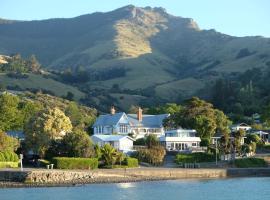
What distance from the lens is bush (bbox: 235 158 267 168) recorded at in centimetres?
9225

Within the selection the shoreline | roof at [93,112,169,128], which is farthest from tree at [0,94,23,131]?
the shoreline

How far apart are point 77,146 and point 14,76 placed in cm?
11554

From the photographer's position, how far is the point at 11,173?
71125 mm

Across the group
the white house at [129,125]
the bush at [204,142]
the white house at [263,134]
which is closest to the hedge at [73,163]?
the bush at [204,142]

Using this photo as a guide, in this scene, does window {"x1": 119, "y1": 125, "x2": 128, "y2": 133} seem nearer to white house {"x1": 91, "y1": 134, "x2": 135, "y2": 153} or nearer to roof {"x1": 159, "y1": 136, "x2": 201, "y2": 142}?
roof {"x1": 159, "y1": 136, "x2": 201, "y2": 142}

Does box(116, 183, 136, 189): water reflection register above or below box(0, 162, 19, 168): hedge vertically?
below

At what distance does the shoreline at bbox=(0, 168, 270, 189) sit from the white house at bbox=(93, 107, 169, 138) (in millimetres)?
25895

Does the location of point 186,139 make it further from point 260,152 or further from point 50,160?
point 50,160

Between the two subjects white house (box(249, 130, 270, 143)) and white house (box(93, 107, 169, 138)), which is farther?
white house (box(249, 130, 270, 143))

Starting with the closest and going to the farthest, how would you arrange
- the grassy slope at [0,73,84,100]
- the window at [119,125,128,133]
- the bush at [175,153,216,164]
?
the bush at [175,153,216,164] → the window at [119,125,128,133] → the grassy slope at [0,73,84,100]

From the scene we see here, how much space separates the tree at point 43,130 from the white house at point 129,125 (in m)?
A: 23.7

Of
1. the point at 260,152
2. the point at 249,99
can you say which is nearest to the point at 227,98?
the point at 249,99

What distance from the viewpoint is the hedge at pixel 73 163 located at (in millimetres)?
80312

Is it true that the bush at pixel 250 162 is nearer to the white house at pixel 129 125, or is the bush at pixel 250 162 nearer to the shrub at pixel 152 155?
the shrub at pixel 152 155
